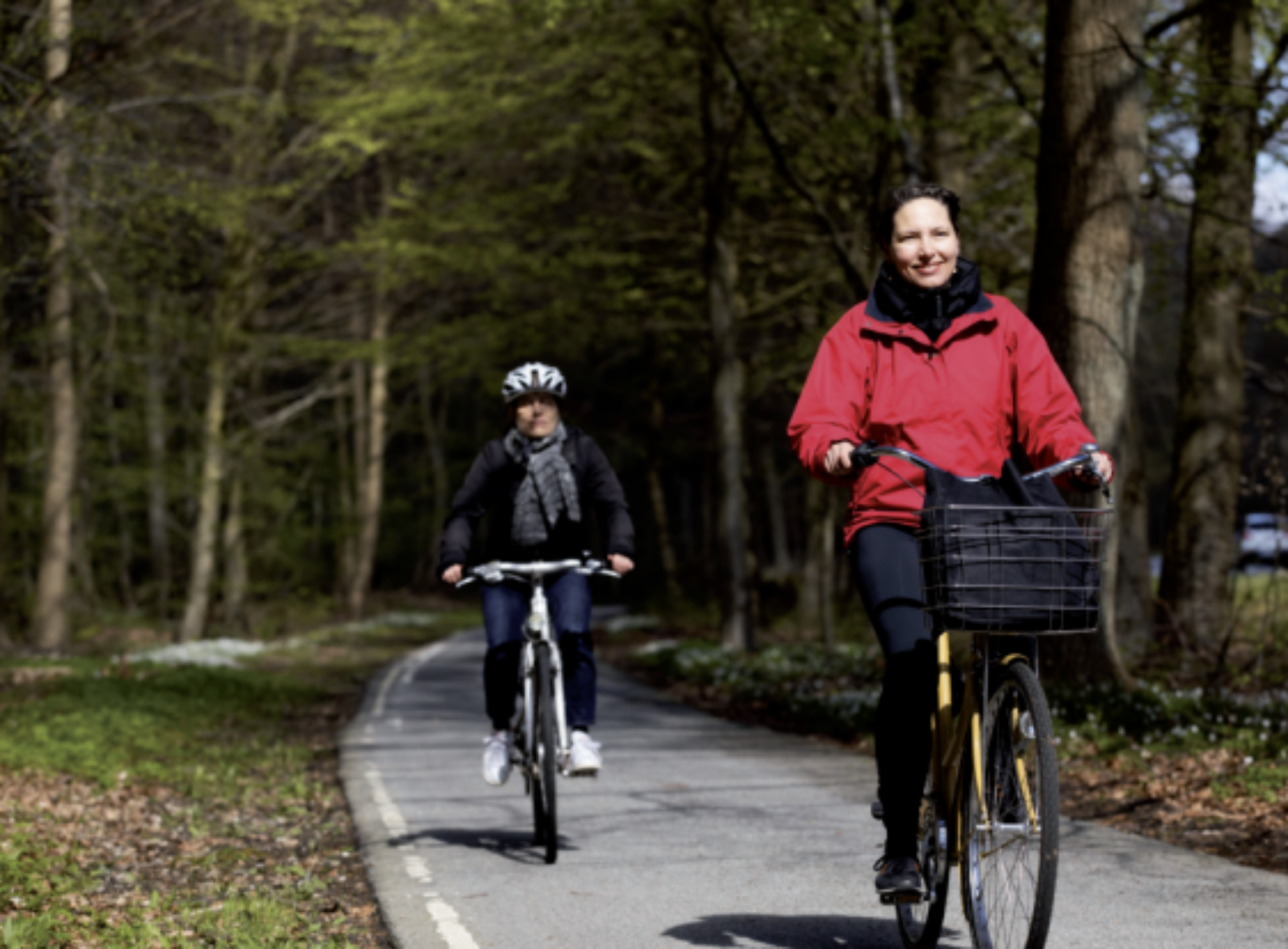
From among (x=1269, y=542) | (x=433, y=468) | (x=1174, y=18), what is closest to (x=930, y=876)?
(x=1174, y=18)

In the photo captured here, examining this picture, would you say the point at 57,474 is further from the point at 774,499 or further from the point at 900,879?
the point at 774,499

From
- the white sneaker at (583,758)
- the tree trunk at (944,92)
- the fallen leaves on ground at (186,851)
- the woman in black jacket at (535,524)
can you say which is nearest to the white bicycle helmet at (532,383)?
the woman in black jacket at (535,524)

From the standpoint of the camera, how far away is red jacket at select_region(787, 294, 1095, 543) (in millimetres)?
4289

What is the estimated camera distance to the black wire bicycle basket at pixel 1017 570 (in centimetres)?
365

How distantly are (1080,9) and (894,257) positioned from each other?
6746mm

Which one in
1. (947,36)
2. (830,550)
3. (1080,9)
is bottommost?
(830,550)

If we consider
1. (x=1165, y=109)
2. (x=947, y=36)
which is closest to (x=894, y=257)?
(x=1165, y=109)

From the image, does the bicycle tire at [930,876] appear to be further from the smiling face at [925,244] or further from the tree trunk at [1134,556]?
the tree trunk at [1134,556]

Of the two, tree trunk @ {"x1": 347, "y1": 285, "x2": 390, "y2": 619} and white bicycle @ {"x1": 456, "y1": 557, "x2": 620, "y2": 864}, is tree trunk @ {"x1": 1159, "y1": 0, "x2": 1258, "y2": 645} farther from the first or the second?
tree trunk @ {"x1": 347, "y1": 285, "x2": 390, "y2": 619}

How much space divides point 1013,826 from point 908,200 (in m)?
1.84

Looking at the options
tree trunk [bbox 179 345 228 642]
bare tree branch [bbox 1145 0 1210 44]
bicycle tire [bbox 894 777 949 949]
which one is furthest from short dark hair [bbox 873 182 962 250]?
tree trunk [bbox 179 345 228 642]

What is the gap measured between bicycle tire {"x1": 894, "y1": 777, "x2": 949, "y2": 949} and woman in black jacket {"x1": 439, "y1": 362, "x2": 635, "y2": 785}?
271cm

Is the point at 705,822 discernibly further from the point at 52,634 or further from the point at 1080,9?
the point at 52,634

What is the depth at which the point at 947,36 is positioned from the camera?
48.8ft
